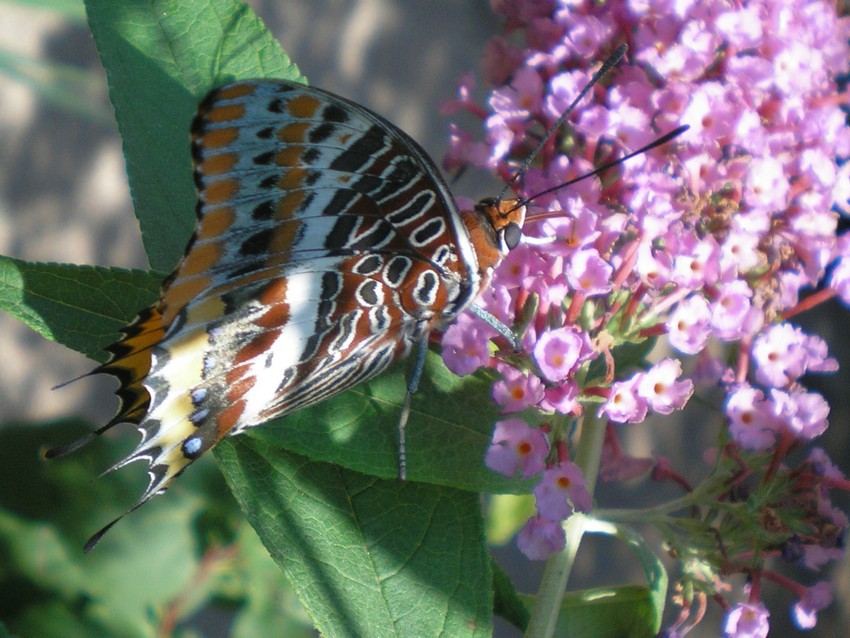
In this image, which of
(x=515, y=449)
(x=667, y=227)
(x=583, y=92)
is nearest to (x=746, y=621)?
(x=515, y=449)

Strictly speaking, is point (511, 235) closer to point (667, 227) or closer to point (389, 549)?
point (667, 227)

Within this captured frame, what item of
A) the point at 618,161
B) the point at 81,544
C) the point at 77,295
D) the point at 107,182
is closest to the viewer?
the point at 77,295

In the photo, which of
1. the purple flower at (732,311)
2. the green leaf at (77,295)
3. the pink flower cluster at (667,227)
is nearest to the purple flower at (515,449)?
the pink flower cluster at (667,227)

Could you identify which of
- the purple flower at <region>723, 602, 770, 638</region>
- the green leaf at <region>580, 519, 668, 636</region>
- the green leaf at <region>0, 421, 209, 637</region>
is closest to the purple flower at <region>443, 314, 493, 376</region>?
the green leaf at <region>580, 519, 668, 636</region>

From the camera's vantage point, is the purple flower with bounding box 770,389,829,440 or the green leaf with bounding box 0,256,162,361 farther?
the purple flower with bounding box 770,389,829,440

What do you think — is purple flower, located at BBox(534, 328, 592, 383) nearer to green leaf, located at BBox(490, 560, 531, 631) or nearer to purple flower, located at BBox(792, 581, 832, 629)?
green leaf, located at BBox(490, 560, 531, 631)

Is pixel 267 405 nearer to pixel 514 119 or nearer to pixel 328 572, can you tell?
pixel 328 572

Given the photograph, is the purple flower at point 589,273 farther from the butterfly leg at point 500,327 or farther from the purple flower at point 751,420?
the purple flower at point 751,420

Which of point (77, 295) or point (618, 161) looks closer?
point (77, 295)
